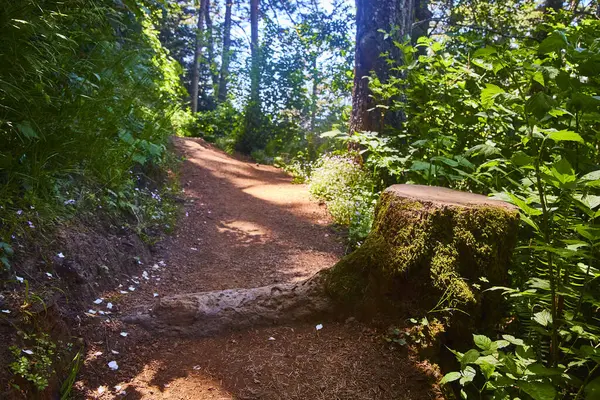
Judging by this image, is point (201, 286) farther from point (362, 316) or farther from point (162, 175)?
point (162, 175)

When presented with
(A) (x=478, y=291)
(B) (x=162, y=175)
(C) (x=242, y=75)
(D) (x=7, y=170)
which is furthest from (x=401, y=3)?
(C) (x=242, y=75)

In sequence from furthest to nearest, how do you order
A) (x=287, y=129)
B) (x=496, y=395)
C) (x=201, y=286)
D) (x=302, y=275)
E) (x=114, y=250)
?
(x=287, y=129), (x=302, y=275), (x=201, y=286), (x=114, y=250), (x=496, y=395)

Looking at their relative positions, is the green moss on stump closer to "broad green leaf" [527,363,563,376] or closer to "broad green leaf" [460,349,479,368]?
A: "broad green leaf" [460,349,479,368]

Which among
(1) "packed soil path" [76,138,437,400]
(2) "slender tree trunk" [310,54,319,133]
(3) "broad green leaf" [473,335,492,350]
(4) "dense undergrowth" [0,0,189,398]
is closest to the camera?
(3) "broad green leaf" [473,335,492,350]

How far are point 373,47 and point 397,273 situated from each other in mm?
4710

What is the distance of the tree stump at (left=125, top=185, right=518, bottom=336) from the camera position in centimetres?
246

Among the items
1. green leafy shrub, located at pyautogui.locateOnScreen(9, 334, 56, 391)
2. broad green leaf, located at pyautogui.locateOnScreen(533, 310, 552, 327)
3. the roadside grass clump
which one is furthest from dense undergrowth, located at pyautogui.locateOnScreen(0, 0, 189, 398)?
broad green leaf, located at pyautogui.locateOnScreen(533, 310, 552, 327)

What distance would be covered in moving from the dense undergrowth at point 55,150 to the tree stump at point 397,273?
791mm

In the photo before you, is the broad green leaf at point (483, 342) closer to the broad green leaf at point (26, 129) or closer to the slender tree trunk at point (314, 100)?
the broad green leaf at point (26, 129)

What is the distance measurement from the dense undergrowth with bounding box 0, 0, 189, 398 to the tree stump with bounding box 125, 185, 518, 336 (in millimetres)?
791

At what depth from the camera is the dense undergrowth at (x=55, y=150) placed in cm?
218

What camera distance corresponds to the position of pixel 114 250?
345 cm

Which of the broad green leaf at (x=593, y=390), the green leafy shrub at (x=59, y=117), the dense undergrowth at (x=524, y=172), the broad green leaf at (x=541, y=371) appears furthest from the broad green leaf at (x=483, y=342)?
the green leafy shrub at (x=59, y=117)

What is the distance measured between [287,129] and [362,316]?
9.81 meters
